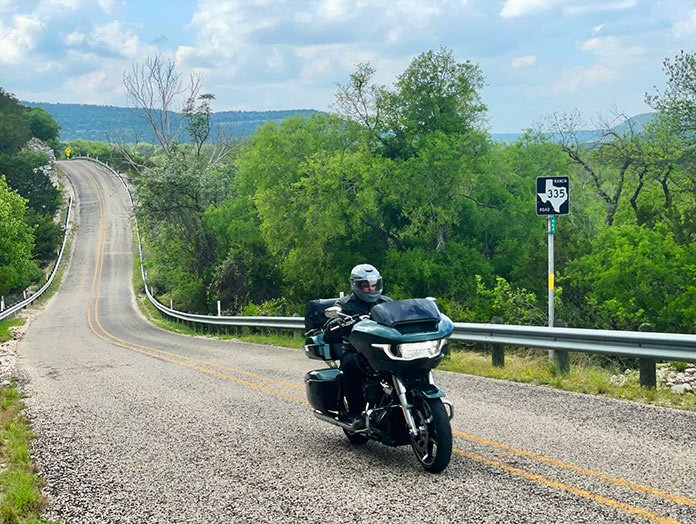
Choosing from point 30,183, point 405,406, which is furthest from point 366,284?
point 30,183

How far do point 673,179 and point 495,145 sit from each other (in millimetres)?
8781

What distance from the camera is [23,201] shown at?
64.2m

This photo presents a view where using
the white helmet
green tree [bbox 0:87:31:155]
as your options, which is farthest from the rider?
green tree [bbox 0:87:31:155]

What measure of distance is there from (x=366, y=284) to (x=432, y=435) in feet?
5.32

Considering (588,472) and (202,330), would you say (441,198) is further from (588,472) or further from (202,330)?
(588,472)

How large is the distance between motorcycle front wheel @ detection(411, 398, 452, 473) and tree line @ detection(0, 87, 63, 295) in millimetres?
51254

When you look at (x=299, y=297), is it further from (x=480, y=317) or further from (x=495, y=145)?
(x=480, y=317)

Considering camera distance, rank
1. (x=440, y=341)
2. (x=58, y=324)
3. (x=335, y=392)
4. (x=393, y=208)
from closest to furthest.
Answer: (x=440, y=341) < (x=335, y=392) < (x=393, y=208) < (x=58, y=324)

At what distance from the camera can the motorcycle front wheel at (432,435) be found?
219 inches

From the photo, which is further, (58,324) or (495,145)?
(58,324)

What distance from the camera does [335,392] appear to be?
6.80 meters

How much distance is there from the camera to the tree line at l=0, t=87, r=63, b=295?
5375 cm

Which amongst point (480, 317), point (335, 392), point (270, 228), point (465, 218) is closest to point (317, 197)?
point (270, 228)

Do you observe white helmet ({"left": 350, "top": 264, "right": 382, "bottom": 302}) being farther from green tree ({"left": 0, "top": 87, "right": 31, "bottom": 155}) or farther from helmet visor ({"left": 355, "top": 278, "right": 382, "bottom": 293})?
green tree ({"left": 0, "top": 87, "right": 31, "bottom": 155})
